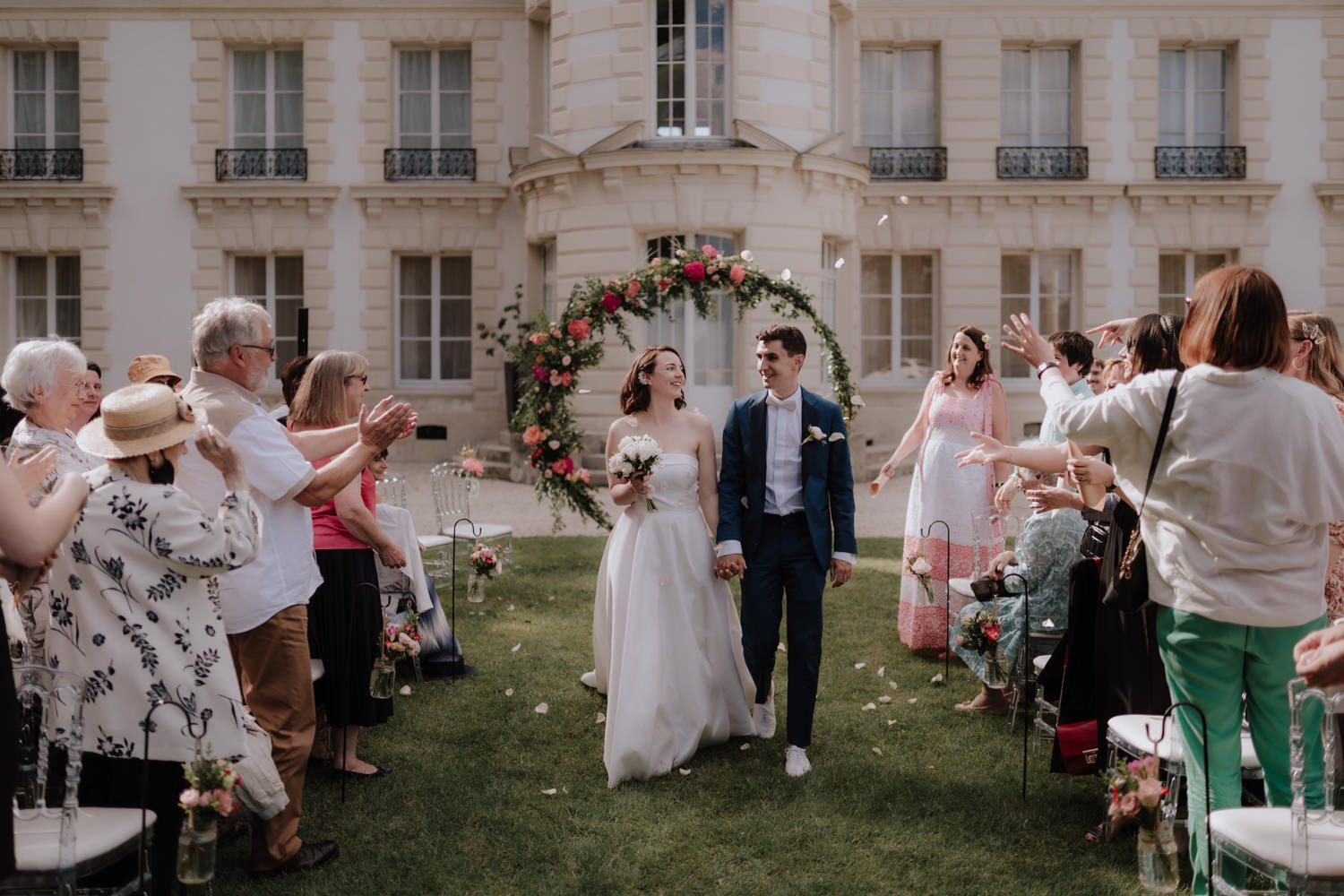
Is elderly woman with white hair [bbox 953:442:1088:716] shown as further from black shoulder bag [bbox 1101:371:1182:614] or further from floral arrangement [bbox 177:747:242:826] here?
floral arrangement [bbox 177:747:242:826]

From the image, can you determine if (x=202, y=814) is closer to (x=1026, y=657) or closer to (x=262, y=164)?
(x=1026, y=657)

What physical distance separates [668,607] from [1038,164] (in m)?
14.7

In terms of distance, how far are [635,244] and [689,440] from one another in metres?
9.87

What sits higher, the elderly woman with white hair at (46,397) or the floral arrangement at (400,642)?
the elderly woman with white hair at (46,397)

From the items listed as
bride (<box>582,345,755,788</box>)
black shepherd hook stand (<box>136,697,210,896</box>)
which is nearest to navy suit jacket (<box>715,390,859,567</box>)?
bride (<box>582,345,755,788</box>)

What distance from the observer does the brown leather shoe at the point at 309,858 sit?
150 inches

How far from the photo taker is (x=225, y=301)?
375 centimetres

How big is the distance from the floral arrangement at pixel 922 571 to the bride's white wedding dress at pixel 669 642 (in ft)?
5.50

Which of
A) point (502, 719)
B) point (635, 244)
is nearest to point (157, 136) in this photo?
point (635, 244)

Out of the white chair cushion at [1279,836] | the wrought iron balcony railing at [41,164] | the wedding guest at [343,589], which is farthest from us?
the wrought iron balcony railing at [41,164]

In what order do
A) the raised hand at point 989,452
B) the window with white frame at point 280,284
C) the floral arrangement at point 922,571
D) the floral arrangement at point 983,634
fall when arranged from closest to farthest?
the raised hand at point 989,452
the floral arrangement at point 983,634
the floral arrangement at point 922,571
the window with white frame at point 280,284

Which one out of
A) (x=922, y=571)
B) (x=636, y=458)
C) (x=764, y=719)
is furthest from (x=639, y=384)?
(x=922, y=571)

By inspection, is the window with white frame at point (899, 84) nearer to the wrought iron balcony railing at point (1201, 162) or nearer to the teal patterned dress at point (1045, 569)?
the wrought iron balcony railing at point (1201, 162)

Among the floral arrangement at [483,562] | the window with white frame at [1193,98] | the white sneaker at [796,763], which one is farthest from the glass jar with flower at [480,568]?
the window with white frame at [1193,98]
